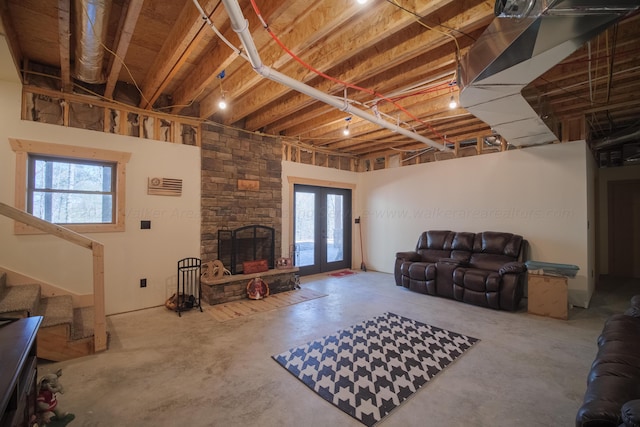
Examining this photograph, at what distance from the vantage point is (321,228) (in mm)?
6566

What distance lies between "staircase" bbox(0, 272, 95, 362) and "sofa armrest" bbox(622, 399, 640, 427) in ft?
12.2

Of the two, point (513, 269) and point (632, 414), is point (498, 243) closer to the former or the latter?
point (513, 269)

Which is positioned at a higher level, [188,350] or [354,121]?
[354,121]

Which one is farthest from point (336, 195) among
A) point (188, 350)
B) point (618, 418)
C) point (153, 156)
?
point (618, 418)

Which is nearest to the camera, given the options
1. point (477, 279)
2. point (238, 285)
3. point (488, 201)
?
point (477, 279)

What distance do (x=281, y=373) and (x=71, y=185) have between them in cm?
359

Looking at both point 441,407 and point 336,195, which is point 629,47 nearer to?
point 441,407

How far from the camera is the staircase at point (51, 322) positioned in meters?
2.53

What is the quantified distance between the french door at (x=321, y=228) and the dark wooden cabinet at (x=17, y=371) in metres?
4.50

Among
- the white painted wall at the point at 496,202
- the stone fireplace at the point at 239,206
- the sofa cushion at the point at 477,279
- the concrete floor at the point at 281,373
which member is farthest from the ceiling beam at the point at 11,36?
the white painted wall at the point at 496,202

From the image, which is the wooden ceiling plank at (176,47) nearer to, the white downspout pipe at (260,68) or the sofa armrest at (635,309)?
the white downspout pipe at (260,68)

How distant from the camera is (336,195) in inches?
274

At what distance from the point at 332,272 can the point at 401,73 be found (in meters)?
4.67

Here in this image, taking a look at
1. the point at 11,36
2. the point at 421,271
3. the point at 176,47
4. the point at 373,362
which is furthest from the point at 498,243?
the point at 11,36
